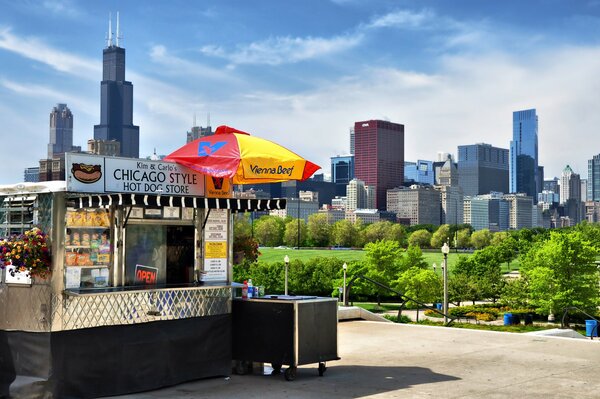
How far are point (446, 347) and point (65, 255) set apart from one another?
905cm

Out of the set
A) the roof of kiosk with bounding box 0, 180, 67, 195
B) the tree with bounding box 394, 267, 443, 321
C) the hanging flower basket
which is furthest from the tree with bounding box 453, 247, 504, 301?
the hanging flower basket

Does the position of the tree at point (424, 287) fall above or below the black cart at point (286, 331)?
below

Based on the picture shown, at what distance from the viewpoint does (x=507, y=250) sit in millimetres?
125438

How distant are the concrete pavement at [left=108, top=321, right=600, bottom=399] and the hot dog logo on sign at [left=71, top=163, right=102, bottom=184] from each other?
3575 mm

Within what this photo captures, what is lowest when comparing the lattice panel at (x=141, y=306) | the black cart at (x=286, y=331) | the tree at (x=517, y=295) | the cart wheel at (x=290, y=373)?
the tree at (x=517, y=295)

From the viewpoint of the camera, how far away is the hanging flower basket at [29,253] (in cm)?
1149

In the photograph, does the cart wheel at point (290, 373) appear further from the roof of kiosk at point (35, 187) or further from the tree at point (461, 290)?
the tree at point (461, 290)

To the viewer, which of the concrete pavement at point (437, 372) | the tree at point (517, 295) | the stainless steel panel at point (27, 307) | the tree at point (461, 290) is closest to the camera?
the stainless steel panel at point (27, 307)

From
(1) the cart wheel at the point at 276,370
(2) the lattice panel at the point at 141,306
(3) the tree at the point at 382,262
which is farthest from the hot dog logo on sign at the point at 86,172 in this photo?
(3) the tree at the point at 382,262

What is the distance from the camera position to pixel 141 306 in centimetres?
1241

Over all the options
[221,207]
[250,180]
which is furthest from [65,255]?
[250,180]

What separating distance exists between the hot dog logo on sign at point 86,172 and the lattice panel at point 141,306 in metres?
1.91

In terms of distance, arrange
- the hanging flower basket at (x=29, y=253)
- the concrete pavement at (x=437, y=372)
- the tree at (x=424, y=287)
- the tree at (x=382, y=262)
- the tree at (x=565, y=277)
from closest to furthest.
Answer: the hanging flower basket at (x=29, y=253), the concrete pavement at (x=437, y=372), the tree at (x=565, y=277), the tree at (x=424, y=287), the tree at (x=382, y=262)

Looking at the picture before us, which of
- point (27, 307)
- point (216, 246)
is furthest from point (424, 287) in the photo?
point (27, 307)
